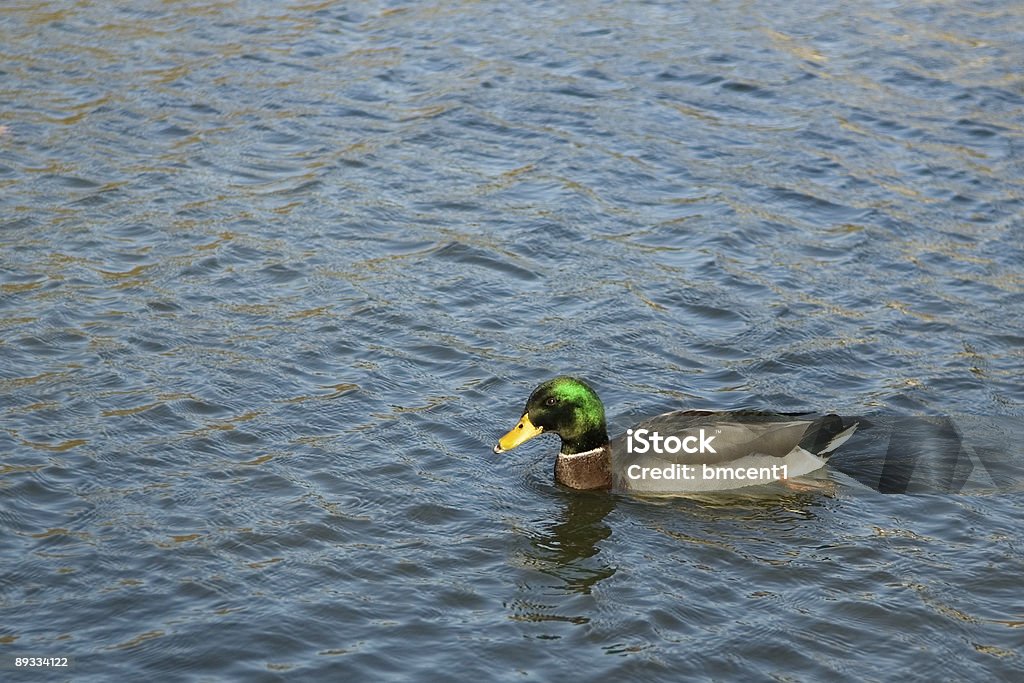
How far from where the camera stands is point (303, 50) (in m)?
17.3

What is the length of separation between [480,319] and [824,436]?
3.09 meters

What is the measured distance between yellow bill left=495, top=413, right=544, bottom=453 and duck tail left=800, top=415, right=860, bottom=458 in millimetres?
1712

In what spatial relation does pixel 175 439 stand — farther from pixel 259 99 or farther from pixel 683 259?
pixel 259 99

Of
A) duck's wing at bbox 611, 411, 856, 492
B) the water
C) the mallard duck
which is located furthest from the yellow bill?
duck's wing at bbox 611, 411, 856, 492

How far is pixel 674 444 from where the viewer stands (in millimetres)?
9078

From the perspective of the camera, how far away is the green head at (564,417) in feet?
30.5

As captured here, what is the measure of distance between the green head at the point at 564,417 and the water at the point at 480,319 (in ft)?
1.10

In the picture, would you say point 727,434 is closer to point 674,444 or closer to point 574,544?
point 674,444

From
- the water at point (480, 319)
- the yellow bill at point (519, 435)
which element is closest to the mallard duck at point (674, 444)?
the yellow bill at point (519, 435)

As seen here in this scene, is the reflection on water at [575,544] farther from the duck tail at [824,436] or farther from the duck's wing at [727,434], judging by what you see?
the duck tail at [824,436]

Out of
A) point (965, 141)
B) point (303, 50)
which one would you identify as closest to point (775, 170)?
point (965, 141)

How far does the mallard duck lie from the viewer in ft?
29.9

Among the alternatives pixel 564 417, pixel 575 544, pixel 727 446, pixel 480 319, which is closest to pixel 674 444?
pixel 727 446

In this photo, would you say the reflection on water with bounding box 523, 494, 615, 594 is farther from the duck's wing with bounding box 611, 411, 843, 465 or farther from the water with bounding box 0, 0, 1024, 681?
the duck's wing with bounding box 611, 411, 843, 465
